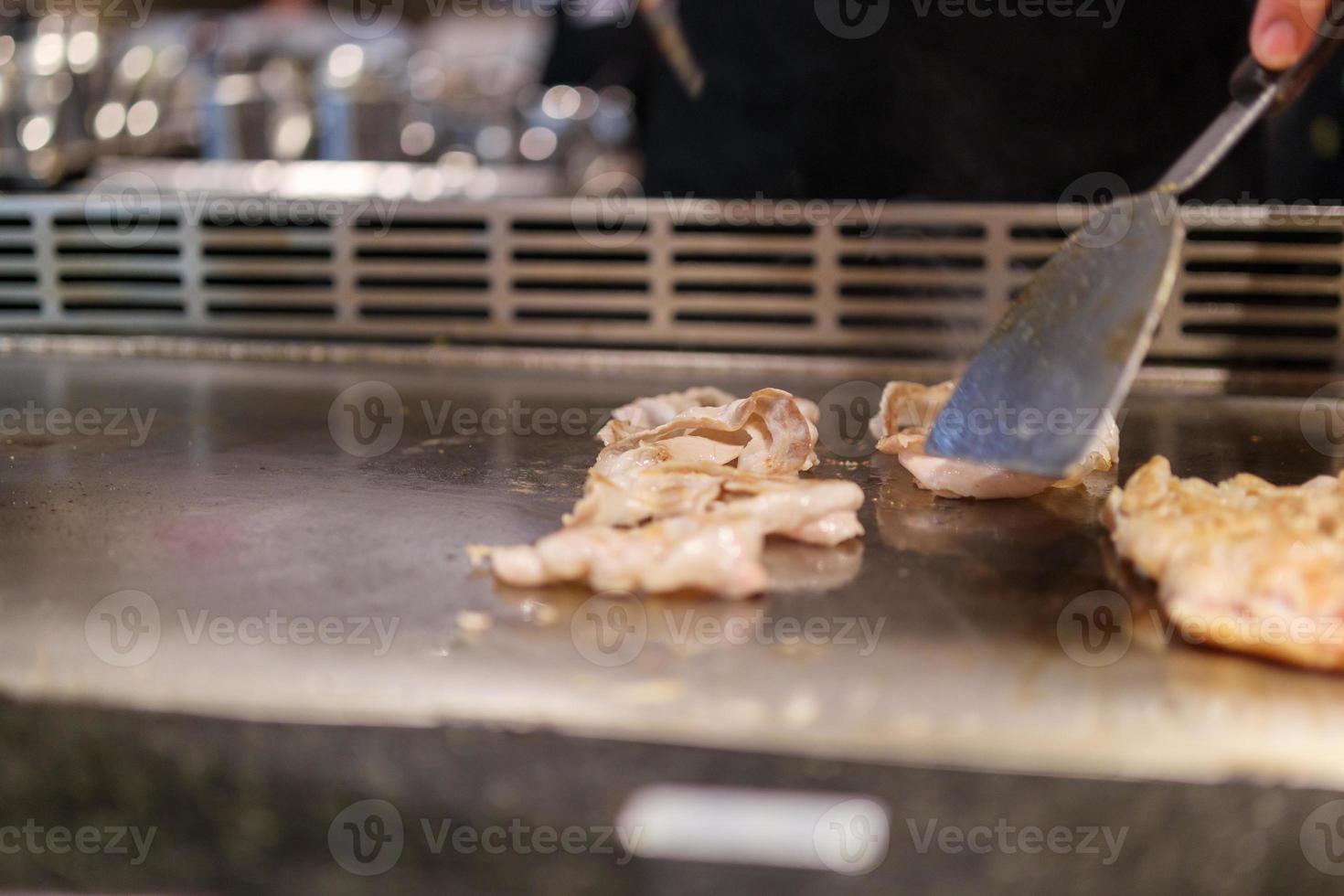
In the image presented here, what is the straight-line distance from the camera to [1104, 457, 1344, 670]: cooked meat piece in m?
0.88

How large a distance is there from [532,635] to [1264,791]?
522mm

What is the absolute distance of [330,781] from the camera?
0.83 metres

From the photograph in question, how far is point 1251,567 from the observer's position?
0.92 meters

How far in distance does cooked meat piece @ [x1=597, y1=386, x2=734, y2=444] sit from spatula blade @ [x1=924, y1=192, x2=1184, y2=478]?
37cm

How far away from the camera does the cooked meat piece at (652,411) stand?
1468 mm

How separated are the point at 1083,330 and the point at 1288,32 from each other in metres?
0.58

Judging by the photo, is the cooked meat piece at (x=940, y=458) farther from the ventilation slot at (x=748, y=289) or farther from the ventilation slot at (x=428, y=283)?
the ventilation slot at (x=428, y=283)

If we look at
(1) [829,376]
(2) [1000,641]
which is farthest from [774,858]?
(1) [829,376]

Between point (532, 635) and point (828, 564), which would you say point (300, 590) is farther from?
point (828, 564)

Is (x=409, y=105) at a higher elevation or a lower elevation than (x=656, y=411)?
higher

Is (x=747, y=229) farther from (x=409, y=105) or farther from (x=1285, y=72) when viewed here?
(x=409, y=105)

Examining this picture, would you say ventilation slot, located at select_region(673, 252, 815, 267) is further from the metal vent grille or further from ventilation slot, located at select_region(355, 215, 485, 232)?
ventilation slot, located at select_region(355, 215, 485, 232)

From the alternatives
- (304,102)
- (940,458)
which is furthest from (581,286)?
(304,102)

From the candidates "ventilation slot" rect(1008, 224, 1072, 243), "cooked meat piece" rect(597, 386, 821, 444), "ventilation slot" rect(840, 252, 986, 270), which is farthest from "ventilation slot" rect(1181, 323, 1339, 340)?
"cooked meat piece" rect(597, 386, 821, 444)
